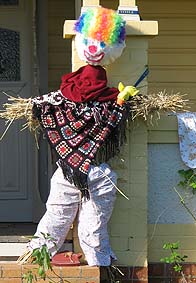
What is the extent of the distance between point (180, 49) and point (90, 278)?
131 inches

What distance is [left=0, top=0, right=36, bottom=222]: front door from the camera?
26.4 ft

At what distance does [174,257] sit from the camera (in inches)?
236

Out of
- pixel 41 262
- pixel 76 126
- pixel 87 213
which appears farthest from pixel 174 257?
pixel 76 126

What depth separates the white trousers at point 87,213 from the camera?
5.69 m

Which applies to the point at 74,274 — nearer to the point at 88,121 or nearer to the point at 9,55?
the point at 88,121

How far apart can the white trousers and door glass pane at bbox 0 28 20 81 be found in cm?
260

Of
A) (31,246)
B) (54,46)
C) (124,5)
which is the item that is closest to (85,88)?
(124,5)

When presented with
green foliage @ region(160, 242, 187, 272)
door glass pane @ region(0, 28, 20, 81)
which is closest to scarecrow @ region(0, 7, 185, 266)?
green foliage @ region(160, 242, 187, 272)

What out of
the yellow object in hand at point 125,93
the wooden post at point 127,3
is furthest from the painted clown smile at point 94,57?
the wooden post at point 127,3

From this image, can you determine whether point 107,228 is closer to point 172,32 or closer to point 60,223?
point 60,223

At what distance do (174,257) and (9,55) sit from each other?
3.20 meters

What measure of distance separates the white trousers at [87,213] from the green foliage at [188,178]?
669 mm

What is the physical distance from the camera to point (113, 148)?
5.87 m

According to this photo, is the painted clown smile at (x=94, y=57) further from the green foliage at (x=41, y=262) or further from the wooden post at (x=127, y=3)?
the green foliage at (x=41, y=262)
